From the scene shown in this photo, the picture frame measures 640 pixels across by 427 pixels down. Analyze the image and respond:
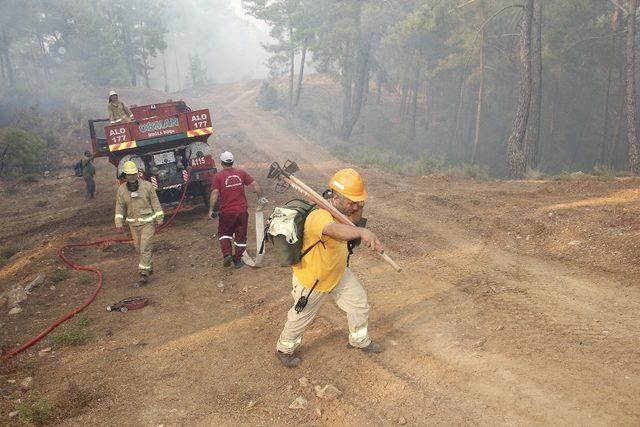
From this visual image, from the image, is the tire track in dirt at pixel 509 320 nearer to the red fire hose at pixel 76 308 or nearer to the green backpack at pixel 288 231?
the green backpack at pixel 288 231

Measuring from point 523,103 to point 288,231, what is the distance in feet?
51.5

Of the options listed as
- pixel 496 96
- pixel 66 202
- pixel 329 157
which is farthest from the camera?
pixel 496 96

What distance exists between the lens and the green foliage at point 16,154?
1692cm

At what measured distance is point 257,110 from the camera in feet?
128

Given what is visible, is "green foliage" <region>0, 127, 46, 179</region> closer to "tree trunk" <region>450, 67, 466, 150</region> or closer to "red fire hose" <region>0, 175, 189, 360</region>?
"red fire hose" <region>0, 175, 189, 360</region>

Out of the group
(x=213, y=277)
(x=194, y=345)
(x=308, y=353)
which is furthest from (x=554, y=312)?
(x=213, y=277)

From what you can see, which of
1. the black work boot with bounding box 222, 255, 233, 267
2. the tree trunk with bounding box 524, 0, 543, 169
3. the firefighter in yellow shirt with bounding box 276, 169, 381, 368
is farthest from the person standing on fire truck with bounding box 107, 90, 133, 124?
the tree trunk with bounding box 524, 0, 543, 169

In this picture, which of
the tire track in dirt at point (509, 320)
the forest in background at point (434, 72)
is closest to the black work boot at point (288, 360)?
the tire track in dirt at point (509, 320)

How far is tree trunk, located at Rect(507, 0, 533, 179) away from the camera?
17000 millimetres

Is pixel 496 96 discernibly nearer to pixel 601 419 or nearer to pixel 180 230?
pixel 180 230

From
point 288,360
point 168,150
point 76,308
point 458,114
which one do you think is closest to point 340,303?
point 288,360

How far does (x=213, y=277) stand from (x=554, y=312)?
5.01 meters

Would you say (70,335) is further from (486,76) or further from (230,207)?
(486,76)

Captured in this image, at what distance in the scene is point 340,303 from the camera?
190 inches
